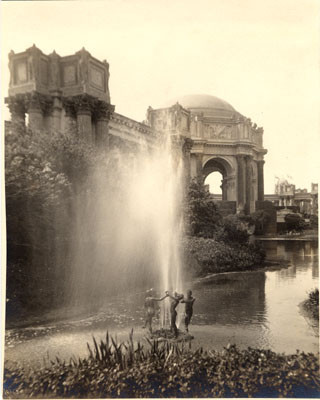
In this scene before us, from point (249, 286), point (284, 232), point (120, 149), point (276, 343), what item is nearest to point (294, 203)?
point (284, 232)

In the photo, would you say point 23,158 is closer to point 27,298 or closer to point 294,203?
point 27,298

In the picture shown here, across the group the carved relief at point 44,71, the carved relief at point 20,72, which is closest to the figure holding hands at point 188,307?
the carved relief at point 20,72

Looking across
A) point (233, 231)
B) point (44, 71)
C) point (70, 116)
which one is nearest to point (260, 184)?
point (233, 231)

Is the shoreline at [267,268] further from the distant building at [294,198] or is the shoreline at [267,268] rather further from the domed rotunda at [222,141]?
the domed rotunda at [222,141]

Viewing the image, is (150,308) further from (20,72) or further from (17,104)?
(20,72)

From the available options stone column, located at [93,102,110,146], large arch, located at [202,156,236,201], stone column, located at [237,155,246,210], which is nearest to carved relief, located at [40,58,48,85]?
stone column, located at [93,102,110,146]
